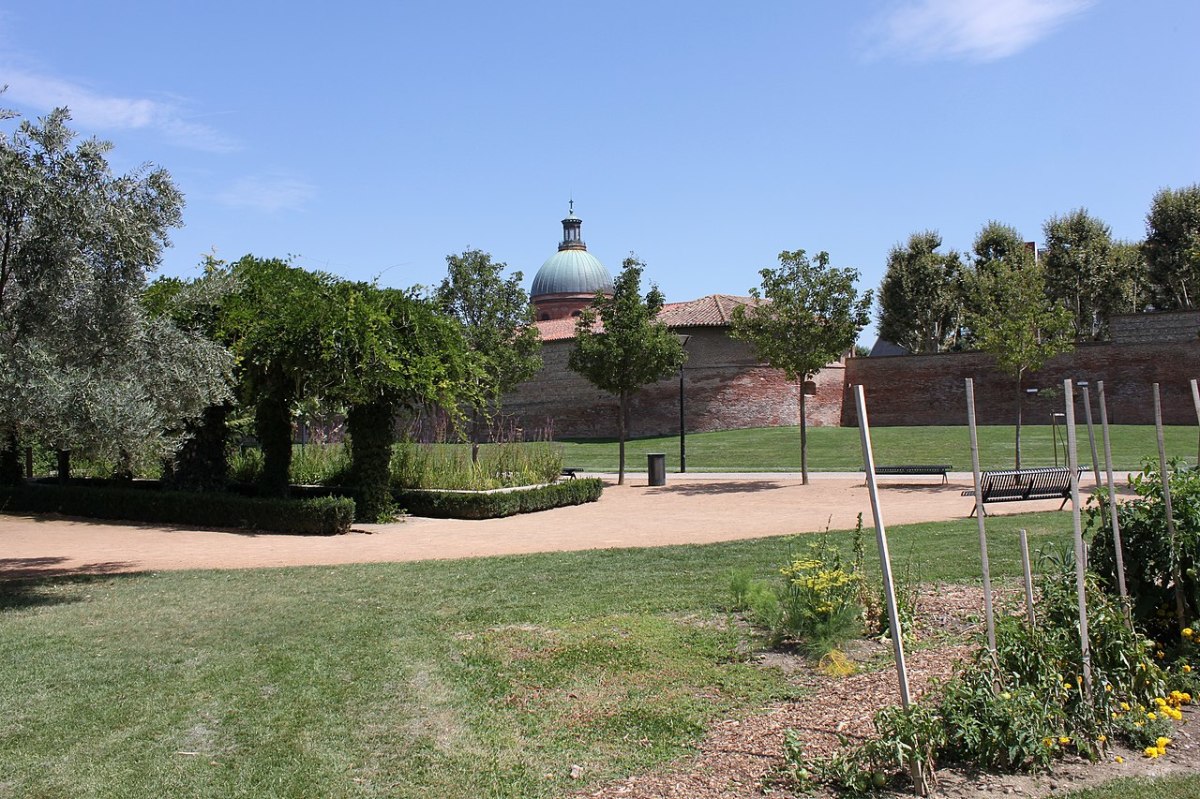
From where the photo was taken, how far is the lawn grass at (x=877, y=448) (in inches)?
1075

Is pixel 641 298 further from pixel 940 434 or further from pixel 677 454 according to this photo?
pixel 940 434

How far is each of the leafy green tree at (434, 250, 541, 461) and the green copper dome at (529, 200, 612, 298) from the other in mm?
31940

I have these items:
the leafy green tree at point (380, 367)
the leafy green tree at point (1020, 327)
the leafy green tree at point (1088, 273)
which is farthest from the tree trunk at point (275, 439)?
the leafy green tree at point (1088, 273)

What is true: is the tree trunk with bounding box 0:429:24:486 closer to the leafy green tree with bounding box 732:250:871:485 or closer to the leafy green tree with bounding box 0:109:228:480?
the leafy green tree with bounding box 0:109:228:480

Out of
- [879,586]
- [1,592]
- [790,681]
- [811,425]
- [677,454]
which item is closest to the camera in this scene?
[790,681]

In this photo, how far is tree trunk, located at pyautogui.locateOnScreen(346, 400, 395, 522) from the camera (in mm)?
16266

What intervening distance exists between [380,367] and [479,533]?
340 centimetres

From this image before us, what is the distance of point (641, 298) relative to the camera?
23.4 meters

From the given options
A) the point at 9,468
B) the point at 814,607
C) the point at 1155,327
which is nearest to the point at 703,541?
the point at 814,607

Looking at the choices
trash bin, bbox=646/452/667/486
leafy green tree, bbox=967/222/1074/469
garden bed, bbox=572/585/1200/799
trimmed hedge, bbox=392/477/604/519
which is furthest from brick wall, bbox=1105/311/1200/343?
garden bed, bbox=572/585/1200/799

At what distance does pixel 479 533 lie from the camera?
14438 millimetres

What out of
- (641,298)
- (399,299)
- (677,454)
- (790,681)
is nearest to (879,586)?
(790,681)

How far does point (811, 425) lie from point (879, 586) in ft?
118

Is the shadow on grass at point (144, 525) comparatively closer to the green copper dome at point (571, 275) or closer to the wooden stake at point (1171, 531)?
the wooden stake at point (1171, 531)
